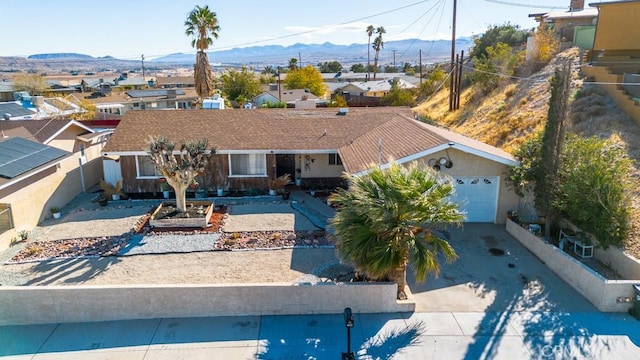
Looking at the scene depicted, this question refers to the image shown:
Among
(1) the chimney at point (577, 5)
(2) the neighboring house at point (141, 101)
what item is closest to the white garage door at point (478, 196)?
(1) the chimney at point (577, 5)

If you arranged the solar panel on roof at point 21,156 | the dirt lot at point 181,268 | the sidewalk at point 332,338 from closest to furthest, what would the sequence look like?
the sidewalk at point 332,338
the dirt lot at point 181,268
the solar panel on roof at point 21,156

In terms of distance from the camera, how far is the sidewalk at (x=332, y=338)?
31.6 feet

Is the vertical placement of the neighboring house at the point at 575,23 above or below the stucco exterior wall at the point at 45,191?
above

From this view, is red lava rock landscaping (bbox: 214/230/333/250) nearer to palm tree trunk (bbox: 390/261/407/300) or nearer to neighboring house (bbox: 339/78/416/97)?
palm tree trunk (bbox: 390/261/407/300)

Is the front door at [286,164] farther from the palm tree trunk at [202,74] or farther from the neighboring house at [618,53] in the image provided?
the palm tree trunk at [202,74]

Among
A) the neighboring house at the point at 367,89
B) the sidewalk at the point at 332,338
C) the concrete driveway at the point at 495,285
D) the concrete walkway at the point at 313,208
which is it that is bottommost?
the sidewalk at the point at 332,338

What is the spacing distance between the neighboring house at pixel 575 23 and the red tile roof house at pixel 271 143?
17.9 meters

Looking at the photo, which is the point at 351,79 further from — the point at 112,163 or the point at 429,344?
the point at 429,344

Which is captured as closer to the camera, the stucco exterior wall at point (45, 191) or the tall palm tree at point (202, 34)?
the stucco exterior wall at point (45, 191)

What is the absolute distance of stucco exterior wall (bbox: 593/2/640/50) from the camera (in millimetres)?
23525

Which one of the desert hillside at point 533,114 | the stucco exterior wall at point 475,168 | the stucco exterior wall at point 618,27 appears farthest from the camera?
the stucco exterior wall at point 618,27

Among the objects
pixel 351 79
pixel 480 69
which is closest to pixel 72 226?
pixel 480 69

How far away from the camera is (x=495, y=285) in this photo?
12516mm

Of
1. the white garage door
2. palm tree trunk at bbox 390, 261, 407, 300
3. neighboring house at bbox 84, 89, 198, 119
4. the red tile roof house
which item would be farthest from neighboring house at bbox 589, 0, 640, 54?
neighboring house at bbox 84, 89, 198, 119
